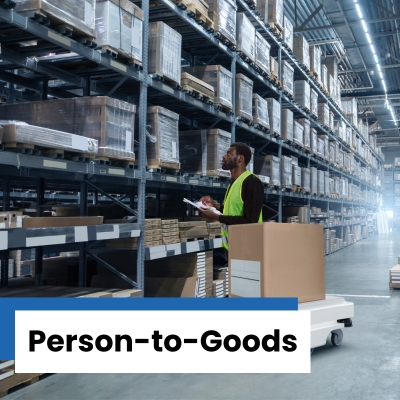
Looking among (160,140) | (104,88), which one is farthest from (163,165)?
(104,88)

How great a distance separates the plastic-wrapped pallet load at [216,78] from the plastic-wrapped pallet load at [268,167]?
268cm

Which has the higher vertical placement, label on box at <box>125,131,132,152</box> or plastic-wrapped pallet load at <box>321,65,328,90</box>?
plastic-wrapped pallet load at <box>321,65,328,90</box>

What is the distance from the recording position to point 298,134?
11070 mm

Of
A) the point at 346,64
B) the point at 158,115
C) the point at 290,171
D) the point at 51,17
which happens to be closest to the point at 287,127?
the point at 290,171

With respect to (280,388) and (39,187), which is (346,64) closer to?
(39,187)

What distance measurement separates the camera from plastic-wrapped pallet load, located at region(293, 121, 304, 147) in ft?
35.4

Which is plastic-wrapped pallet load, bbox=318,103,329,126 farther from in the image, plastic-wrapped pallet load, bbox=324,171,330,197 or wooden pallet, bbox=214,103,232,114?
wooden pallet, bbox=214,103,232,114

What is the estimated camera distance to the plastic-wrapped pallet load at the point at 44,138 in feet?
11.2

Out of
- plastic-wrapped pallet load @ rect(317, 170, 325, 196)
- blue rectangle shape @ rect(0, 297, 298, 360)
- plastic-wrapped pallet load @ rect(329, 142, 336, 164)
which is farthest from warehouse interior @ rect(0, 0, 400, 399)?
plastic-wrapped pallet load @ rect(329, 142, 336, 164)

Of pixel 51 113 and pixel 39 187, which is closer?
pixel 51 113

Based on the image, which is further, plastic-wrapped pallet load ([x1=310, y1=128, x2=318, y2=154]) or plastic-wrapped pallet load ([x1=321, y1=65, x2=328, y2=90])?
plastic-wrapped pallet load ([x1=321, y1=65, x2=328, y2=90])

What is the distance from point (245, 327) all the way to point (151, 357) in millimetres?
647

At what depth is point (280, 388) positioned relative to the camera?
3.40 metres

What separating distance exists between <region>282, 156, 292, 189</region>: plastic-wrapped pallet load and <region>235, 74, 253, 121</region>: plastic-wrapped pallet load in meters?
2.45
